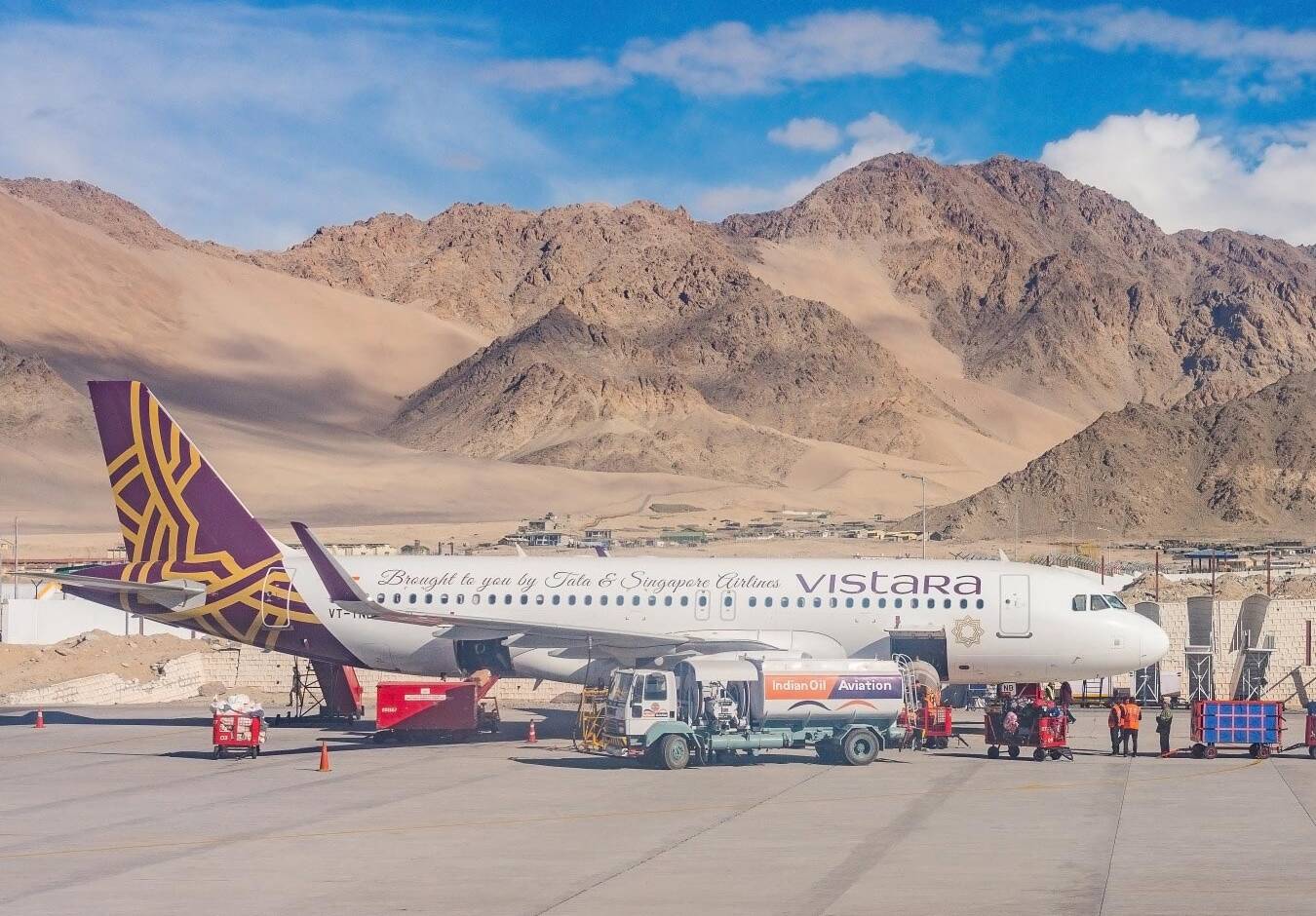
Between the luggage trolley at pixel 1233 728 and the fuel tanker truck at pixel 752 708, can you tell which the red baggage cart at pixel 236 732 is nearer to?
the fuel tanker truck at pixel 752 708

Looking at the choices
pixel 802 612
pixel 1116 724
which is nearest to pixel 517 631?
pixel 802 612

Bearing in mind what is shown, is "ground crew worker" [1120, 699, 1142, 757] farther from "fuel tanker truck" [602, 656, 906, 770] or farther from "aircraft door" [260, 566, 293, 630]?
"aircraft door" [260, 566, 293, 630]

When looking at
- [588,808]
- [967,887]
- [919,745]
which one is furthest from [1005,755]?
[967,887]

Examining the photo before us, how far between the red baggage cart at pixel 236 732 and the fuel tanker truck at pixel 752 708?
762 cm

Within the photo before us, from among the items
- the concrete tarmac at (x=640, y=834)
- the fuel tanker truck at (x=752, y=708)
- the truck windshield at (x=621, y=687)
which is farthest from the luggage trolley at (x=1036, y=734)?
the truck windshield at (x=621, y=687)

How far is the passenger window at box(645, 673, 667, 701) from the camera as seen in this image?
3422 cm

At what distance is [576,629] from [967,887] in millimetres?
18029

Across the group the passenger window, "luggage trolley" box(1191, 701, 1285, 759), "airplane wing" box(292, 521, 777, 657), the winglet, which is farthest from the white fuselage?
the passenger window

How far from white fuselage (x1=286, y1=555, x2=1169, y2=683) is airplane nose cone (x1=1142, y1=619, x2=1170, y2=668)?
44 millimetres

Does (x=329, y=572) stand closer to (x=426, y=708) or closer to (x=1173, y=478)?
(x=426, y=708)

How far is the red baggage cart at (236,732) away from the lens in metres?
36.3

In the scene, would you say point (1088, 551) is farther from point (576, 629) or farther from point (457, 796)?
point (457, 796)

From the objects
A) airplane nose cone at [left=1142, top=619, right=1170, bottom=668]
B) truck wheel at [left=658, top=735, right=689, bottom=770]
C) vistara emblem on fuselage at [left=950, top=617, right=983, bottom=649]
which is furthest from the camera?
vistara emblem on fuselage at [left=950, top=617, right=983, bottom=649]

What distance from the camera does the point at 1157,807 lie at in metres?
28.5
